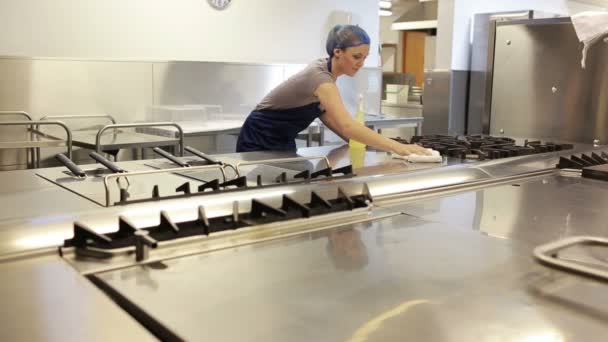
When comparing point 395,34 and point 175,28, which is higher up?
point 395,34

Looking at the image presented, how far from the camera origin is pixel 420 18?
16.8 feet

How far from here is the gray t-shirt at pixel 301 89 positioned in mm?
1867

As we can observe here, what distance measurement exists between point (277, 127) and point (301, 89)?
0.55 feet

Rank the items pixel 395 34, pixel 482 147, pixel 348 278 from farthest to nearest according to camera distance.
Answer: pixel 395 34 < pixel 482 147 < pixel 348 278

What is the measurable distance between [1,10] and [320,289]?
9.06 feet

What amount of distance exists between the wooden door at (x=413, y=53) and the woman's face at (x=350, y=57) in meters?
6.35

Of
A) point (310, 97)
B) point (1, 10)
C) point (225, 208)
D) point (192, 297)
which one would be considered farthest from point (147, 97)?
point (192, 297)

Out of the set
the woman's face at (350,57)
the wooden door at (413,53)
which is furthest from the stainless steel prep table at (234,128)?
the wooden door at (413,53)

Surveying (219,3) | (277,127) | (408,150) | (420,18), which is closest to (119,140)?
(277,127)

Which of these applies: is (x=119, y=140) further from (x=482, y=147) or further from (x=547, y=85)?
(x=547, y=85)

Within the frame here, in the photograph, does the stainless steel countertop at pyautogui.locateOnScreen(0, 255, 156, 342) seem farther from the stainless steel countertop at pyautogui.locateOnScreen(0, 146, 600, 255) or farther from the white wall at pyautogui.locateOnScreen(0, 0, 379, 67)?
the white wall at pyautogui.locateOnScreen(0, 0, 379, 67)

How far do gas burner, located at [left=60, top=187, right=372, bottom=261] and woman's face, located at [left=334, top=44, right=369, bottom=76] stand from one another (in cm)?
89

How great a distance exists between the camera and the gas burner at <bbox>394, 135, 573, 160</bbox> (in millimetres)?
1617

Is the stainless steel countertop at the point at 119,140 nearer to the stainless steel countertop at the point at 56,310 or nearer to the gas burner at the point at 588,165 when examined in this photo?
the gas burner at the point at 588,165
